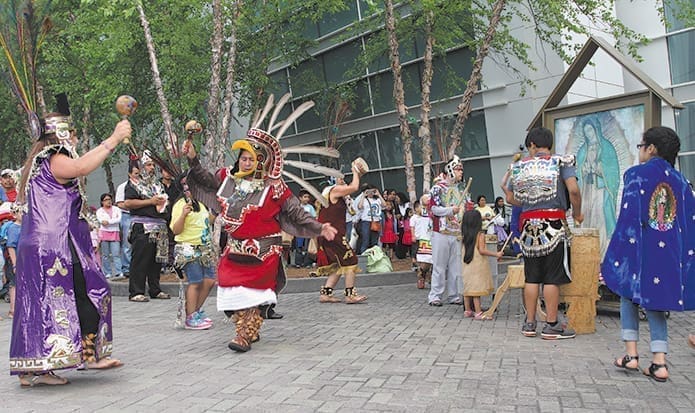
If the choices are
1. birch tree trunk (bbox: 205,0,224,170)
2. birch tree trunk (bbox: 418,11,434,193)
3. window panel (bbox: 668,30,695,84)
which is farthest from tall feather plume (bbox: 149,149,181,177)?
window panel (bbox: 668,30,695,84)

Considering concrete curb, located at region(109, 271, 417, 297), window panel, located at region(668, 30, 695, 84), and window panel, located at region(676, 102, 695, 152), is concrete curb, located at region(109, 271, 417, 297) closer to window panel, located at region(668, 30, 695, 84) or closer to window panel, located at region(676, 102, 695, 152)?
window panel, located at region(676, 102, 695, 152)

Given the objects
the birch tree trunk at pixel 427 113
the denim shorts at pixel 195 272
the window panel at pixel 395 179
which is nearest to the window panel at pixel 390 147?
the window panel at pixel 395 179

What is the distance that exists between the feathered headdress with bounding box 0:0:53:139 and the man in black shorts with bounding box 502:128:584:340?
14.5ft

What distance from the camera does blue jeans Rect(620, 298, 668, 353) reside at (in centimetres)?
471

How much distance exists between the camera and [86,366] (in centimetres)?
500

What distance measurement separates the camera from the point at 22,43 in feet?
16.8

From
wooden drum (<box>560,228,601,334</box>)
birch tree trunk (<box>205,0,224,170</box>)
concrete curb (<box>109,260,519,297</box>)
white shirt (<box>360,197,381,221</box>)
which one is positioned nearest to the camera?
wooden drum (<box>560,228,601,334</box>)

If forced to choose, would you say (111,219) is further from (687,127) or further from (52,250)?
(687,127)

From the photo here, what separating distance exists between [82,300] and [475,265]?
4.42m

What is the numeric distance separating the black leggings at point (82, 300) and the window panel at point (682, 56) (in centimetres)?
1547

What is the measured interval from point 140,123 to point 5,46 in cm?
1549

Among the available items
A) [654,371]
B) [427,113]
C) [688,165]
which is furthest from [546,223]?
[688,165]

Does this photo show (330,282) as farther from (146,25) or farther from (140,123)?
(140,123)

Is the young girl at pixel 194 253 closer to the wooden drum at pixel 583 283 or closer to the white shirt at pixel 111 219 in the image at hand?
the wooden drum at pixel 583 283
